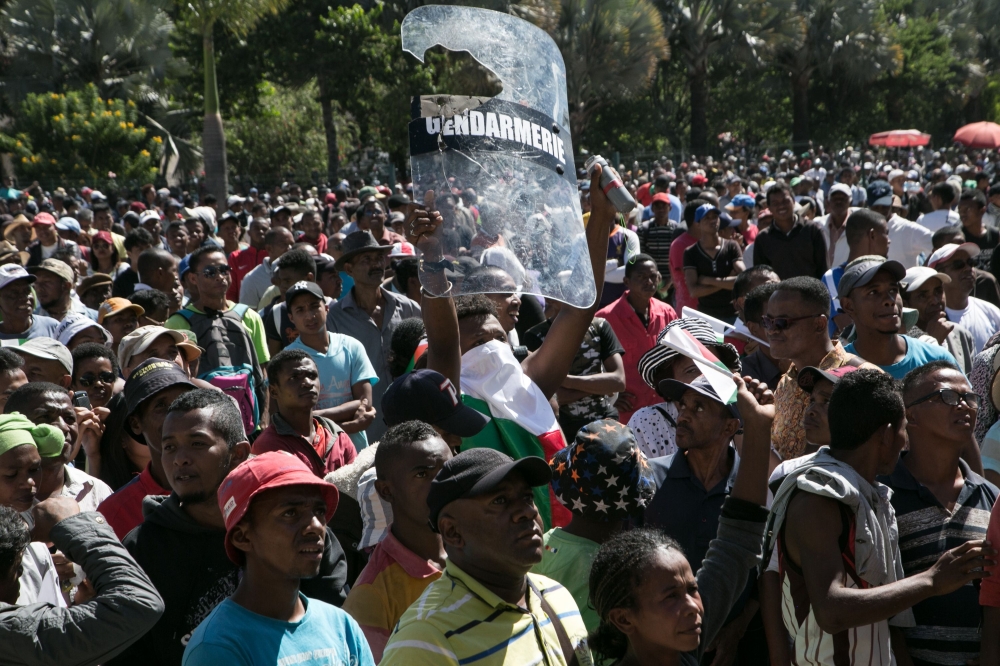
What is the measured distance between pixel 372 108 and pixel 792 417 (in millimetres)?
27262

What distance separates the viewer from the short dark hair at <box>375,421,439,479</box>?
3199 mm

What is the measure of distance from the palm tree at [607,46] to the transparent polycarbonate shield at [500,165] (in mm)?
32250

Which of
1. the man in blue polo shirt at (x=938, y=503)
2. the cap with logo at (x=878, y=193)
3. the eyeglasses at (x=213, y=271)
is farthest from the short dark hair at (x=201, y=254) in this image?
the cap with logo at (x=878, y=193)

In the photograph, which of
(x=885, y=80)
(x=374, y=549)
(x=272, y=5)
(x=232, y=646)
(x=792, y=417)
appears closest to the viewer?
(x=232, y=646)

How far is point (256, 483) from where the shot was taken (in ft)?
8.89

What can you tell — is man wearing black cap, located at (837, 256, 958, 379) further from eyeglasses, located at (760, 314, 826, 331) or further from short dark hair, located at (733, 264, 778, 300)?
short dark hair, located at (733, 264, 778, 300)

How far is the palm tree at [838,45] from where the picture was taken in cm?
4475

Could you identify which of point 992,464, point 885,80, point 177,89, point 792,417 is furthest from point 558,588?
point 885,80

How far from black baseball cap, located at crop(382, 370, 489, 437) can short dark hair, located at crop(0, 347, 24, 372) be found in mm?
2260

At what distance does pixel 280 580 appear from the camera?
8.82 ft

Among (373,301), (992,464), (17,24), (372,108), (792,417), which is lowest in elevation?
(992,464)

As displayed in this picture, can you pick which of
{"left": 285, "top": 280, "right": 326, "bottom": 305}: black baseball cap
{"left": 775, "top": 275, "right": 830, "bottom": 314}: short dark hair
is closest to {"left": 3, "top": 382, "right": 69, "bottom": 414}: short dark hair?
{"left": 285, "top": 280, "right": 326, "bottom": 305}: black baseball cap

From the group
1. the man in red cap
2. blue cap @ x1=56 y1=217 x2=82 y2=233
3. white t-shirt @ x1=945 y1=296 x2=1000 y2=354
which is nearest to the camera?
the man in red cap

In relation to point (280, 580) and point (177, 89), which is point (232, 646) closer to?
point (280, 580)
